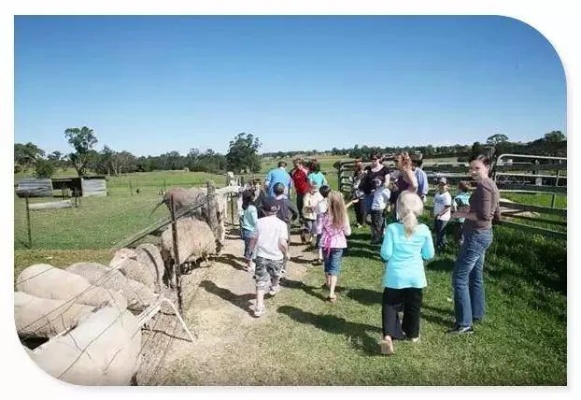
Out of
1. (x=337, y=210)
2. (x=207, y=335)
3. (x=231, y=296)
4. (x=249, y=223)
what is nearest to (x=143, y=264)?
(x=231, y=296)

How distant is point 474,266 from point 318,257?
2.95 metres

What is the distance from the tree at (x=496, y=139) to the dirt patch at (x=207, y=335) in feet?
9.50

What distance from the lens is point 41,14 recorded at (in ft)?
12.5

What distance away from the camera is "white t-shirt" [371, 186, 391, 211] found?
6774 millimetres

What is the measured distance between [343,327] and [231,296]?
1.54 m

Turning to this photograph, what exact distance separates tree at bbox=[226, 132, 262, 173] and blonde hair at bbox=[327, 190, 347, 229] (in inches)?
39.3

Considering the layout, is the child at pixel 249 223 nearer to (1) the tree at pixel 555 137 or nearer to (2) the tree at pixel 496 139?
(2) the tree at pixel 496 139

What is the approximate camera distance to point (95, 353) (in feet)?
11.0

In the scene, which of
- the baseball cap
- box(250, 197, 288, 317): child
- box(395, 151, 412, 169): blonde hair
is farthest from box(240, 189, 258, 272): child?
box(395, 151, 412, 169): blonde hair

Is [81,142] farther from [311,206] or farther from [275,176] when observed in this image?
[311,206]

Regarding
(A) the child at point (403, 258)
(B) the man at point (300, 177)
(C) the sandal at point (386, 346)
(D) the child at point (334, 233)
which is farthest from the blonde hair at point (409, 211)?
(B) the man at point (300, 177)

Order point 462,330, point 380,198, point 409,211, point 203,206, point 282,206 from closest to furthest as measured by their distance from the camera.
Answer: point 409,211 → point 462,330 → point 282,206 → point 380,198 → point 203,206
